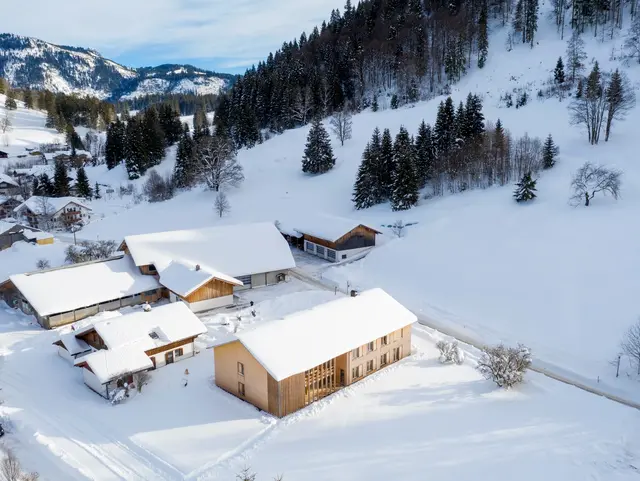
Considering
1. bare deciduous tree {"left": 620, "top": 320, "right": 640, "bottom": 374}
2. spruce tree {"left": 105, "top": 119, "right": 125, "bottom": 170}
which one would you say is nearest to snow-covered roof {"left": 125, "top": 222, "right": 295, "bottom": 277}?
bare deciduous tree {"left": 620, "top": 320, "right": 640, "bottom": 374}

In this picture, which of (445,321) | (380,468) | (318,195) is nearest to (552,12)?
(318,195)

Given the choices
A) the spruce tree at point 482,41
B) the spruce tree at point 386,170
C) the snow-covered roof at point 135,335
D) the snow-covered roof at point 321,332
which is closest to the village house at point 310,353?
the snow-covered roof at point 321,332

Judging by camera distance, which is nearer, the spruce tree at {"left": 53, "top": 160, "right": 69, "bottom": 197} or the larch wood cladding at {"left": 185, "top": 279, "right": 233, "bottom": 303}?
the larch wood cladding at {"left": 185, "top": 279, "right": 233, "bottom": 303}

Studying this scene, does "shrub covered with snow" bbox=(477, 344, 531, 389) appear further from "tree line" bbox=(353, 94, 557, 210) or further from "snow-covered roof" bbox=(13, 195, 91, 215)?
"snow-covered roof" bbox=(13, 195, 91, 215)

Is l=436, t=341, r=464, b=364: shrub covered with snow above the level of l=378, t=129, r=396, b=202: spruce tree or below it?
below

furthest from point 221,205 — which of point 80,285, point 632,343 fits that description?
point 632,343

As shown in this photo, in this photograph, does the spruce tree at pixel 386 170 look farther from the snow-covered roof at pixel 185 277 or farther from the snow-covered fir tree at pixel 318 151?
the snow-covered roof at pixel 185 277
